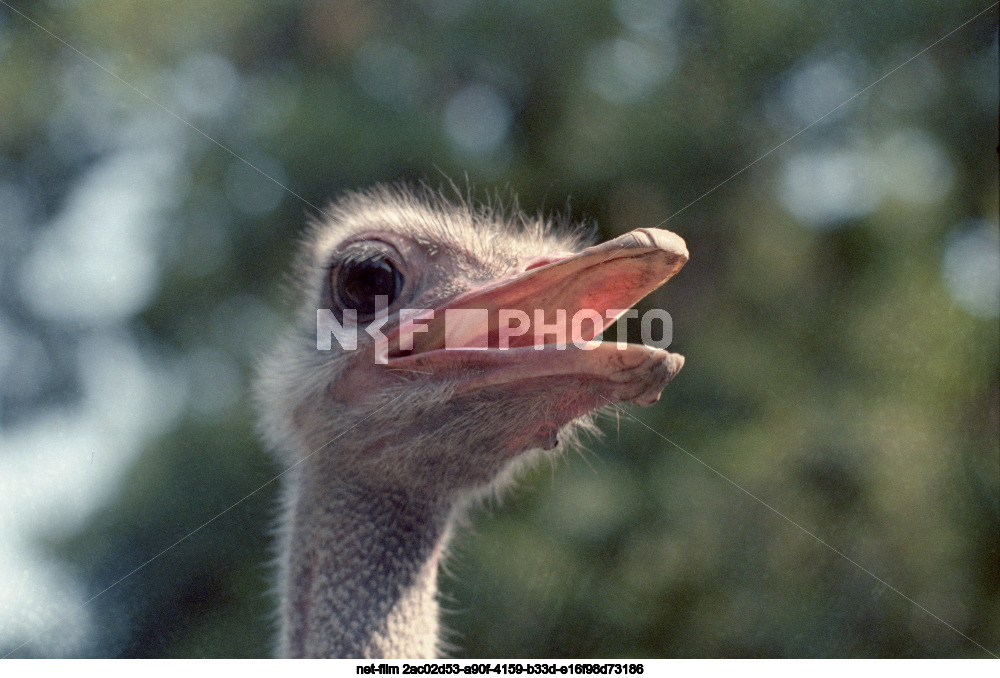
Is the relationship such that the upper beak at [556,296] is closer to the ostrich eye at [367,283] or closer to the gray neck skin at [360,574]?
the ostrich eye at [367,283]

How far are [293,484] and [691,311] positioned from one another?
4.79ft

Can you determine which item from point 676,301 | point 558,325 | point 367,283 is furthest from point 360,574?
point 676,301

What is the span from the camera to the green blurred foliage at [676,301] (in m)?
2.15

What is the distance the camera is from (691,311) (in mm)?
2555

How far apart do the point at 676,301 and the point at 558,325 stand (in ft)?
5.13

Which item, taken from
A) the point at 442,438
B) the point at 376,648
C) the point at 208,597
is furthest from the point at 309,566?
the point at 208,597

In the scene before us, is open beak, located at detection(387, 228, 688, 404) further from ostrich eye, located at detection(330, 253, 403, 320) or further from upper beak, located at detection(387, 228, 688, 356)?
ostrich eye, located at detection(330, 253, 403, 320)

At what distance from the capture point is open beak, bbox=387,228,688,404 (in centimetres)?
85

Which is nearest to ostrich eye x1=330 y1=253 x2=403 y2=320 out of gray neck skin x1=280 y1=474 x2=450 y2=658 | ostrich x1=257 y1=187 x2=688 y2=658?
ostrich x1=257 y1=187 x2=688 y2=658

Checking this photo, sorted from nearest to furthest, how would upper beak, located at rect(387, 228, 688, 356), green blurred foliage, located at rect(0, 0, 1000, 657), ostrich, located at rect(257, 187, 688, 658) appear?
1. upper beak, located at rect(387, 228, 688, 356)
2. ostrich, located at rect(257, 187, 688, 658)
3. green blurred foliage, located at rect(0, 0, 1000, 657)

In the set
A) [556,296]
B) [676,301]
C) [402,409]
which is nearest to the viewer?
[556,296]

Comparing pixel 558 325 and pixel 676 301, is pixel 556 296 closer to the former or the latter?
pixel 558 325

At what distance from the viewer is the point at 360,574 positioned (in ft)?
4.33

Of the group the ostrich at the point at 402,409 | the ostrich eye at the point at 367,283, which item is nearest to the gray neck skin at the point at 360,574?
the ostrich at the point at 402,409
